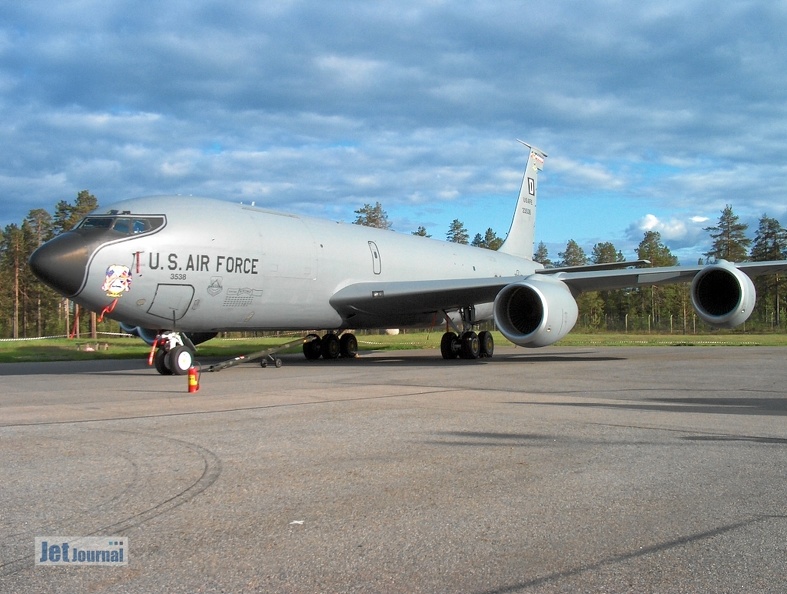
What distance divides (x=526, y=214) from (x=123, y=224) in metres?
17.4

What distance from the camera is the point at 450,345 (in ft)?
65.0

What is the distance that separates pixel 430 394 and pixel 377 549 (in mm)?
6930

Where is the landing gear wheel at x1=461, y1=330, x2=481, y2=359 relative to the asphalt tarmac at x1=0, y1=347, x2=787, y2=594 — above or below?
above

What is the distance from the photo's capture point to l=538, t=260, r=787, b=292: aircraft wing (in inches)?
678

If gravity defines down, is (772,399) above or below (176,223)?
below

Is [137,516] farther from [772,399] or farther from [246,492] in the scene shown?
[772,399]

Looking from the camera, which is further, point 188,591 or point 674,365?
point 674,365

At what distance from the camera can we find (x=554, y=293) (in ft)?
52.1

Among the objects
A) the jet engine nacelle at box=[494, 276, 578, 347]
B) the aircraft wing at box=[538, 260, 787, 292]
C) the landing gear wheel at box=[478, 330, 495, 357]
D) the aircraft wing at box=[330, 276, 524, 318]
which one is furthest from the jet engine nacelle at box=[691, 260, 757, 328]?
the landing gear wheel at box=[478, 330, 495, 357]

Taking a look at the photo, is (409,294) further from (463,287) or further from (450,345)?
(450,345)

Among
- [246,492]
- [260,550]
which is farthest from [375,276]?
[260,550]

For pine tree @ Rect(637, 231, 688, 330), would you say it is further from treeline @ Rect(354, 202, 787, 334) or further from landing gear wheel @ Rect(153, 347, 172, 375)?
landing gear wheel @ Rect(153, 347, 172, 375)

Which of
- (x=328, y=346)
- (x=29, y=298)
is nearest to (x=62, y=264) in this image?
(x=328, y=346)

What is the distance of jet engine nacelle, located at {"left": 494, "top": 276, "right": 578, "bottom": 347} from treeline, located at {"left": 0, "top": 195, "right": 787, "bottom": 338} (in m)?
36.2
